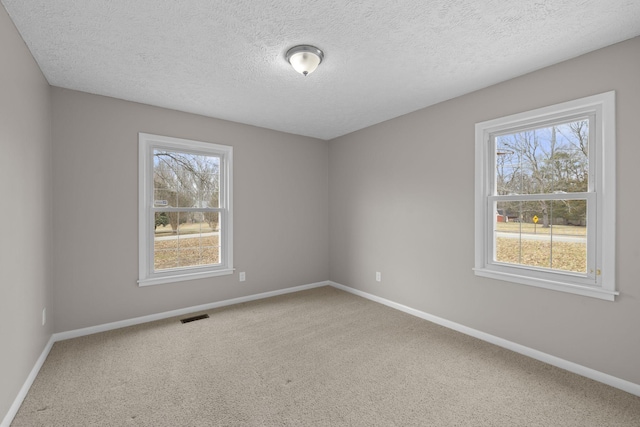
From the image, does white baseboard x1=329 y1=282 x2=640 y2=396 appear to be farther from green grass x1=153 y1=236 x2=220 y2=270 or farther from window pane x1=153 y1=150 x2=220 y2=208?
window pane x1=153 y1=150 x2=220 y2=208

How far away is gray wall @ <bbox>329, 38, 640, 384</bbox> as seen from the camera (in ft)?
6.90

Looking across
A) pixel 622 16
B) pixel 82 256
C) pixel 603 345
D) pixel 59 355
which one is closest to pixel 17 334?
pixel 59 355

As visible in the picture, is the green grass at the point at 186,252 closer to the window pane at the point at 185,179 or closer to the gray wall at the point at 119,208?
the gray wall at the point at 119,208

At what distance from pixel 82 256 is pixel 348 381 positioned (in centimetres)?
293

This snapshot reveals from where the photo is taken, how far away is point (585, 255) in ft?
7.70

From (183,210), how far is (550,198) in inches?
154

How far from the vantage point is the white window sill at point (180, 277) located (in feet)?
11.0

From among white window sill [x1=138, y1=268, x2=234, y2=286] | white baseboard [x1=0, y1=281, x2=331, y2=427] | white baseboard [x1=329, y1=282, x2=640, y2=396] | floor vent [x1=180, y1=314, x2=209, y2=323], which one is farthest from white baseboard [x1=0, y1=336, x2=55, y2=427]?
white baseboard [x1=329, y1=282, x2=640, y2=396]

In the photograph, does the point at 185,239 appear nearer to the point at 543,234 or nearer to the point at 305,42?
the point at 305,42

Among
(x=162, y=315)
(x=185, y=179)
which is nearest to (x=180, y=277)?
(x=162, y=315)

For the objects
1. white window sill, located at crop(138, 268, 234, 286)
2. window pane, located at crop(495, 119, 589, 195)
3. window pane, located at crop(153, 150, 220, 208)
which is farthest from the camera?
window pane, located at crop(153, 150, 220, 208)

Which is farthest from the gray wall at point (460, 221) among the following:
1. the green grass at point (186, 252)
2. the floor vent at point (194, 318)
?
the floor vent at point (194, 318)

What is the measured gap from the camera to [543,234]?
8.57 ft

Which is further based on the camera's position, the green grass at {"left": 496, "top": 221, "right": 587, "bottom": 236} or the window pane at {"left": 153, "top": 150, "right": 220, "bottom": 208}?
the window pane at {"left": 153, "top": 150, "right": 220, "bottom": 208}
